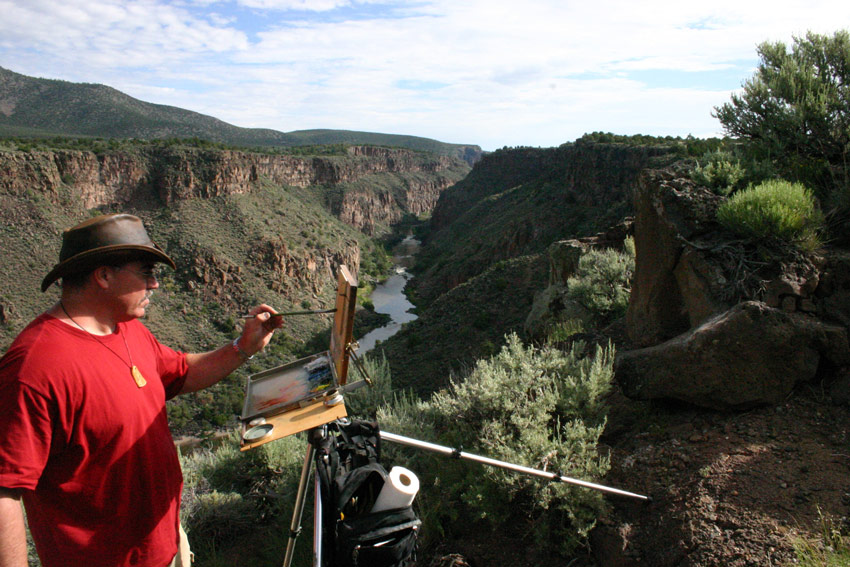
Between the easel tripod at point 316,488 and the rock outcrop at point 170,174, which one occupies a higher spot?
the rock outcrop at point 170,174

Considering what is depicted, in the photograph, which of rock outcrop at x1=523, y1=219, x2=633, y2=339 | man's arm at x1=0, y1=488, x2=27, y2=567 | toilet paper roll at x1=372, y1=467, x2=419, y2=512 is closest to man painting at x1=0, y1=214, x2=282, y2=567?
man's arm at x1=0, y1=488, x2=27, y2=567

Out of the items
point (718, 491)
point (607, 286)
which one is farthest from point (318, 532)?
point (607, 286)

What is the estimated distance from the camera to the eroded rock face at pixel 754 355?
3.48 metres

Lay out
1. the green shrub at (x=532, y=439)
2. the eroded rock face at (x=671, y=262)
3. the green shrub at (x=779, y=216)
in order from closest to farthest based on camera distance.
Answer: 1. the green shrub at (x=532, y=439)
2. the green shrub at (x=779, y=216)
3. the eroded rock face at (x=671, y=262)

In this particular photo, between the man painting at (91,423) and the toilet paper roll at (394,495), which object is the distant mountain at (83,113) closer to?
the man painting at (91,423)

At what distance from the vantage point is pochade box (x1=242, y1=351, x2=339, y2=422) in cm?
224

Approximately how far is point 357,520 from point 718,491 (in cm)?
219

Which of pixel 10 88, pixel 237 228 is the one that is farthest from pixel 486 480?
pixel 10 88

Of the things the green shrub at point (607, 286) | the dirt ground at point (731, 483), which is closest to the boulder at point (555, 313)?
the green shrub at point (607, 286)

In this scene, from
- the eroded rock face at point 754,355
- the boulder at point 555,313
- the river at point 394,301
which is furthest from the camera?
the river at point 394,301

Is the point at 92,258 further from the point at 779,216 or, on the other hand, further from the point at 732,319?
the point at 779,216

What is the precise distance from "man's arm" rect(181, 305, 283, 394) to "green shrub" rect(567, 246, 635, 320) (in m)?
6.04

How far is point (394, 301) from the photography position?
58562 mm

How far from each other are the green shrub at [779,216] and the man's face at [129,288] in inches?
173
